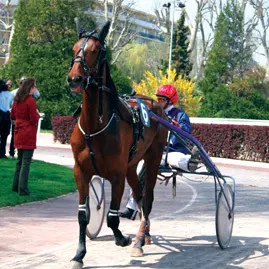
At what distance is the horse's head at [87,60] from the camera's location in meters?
5.98

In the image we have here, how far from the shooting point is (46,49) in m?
37.9

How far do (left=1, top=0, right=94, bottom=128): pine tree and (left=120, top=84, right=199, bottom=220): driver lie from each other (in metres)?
28.4

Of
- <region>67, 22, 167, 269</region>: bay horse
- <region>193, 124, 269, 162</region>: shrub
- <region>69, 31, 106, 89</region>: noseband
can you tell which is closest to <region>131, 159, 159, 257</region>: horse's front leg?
<region>67, 22, 167, 269</region>: bay horse

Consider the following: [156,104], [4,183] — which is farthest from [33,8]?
[156,104]

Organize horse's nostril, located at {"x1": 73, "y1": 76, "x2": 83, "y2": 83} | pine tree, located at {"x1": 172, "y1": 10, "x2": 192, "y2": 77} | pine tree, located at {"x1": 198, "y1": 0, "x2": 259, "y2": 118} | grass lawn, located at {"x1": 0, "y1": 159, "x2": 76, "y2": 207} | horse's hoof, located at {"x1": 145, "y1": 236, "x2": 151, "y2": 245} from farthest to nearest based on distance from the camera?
1. pine tree, located at {"x1": 172, "y1": 10, "x2": 192, "y2": 77}
2. pine tree, located at {"x1": 198, "y1": 0, "x2": 259, "y2": 118}
3. grass lawn, located at {"x1": 0, "y1": 159, "x2": 76, "y2": 207}
4. horse's hoof, located at {"x1": 145, "y1": 236, "x2": 151, "y2": 245}
5. horse's nostril, located at {"x1": 73, "y1": 76, "x2": 83, "y2": 83}

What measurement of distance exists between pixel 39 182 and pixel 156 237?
505 cm

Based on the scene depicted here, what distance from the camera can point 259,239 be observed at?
8555mm

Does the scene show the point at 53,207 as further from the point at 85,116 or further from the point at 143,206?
the point at 85,116

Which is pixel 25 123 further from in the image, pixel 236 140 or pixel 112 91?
pixel 236 140

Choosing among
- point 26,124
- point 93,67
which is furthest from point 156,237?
point 26,124

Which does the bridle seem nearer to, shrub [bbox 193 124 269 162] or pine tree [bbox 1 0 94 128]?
shrub [bbox 193 124 269 162]

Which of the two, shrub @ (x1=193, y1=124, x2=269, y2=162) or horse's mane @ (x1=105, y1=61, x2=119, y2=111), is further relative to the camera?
shrub @ (x1=193, y1=124, x2=269, y2=162)

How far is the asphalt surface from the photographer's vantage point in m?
6.93

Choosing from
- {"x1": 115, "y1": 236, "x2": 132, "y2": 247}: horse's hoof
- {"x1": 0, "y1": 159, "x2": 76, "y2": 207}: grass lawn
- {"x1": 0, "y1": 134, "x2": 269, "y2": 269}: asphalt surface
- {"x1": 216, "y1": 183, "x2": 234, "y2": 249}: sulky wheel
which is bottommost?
{"x1": 0, "y1": 159, "x2": 76, "y2": 207}: grass lawn
